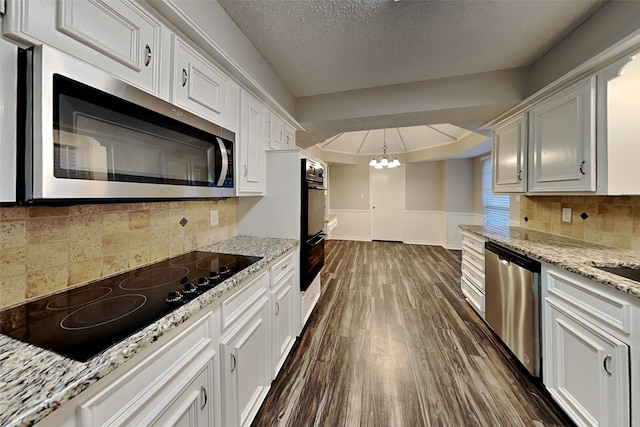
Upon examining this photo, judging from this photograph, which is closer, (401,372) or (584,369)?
(584,369)

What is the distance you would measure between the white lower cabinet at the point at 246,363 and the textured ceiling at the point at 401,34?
1.79m

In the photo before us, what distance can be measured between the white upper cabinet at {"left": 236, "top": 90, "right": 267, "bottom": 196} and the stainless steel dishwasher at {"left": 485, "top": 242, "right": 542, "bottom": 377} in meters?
2.12

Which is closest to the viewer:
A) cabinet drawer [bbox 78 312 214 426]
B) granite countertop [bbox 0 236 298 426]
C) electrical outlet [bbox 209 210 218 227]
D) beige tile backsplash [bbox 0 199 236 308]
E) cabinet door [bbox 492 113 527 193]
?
granite countertop [bbox 0 236 298 426]

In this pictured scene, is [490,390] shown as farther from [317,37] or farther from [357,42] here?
[317,37]

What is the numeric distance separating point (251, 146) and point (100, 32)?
3.52 feet

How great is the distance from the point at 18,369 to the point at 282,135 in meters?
2.34

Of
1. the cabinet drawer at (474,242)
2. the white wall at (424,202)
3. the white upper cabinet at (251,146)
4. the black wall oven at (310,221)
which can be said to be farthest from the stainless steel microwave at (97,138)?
the white wall at (424,202)

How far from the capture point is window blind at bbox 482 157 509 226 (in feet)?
13.9

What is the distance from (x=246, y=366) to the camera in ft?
4.17

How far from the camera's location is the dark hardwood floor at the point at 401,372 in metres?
1.43

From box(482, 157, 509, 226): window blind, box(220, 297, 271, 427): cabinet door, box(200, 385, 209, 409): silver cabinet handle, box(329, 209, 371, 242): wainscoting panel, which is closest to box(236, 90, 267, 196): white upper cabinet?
box(220, 297, 271, 427): cabinet door

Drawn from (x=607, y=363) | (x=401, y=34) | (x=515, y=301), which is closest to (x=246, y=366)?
(x=607, y=363)

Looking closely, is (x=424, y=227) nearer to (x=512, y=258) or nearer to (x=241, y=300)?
(x=512, y=258)

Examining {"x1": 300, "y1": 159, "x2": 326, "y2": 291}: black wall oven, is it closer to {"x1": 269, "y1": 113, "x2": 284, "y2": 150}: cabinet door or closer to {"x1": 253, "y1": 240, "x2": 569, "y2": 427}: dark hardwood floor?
{"x1": 269, "y1": 113, "x2": 284, "y2": 150}: cabinet door
